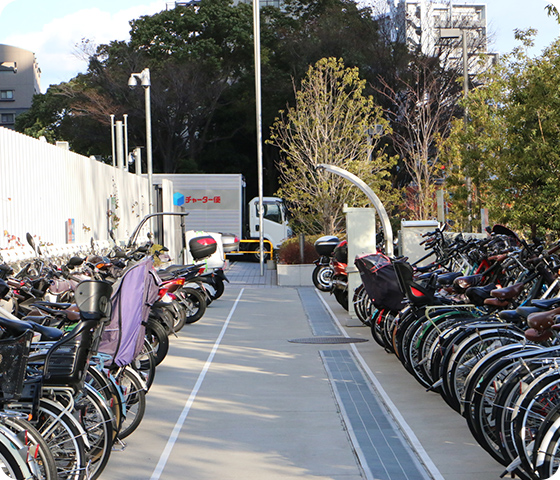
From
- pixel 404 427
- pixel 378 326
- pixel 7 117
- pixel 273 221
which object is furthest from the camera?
pixel 7 117

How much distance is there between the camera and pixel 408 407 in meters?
6.89

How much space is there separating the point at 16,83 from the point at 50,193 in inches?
3132

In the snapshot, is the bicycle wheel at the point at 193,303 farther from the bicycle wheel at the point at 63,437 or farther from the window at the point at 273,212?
the window at the point at 273,212

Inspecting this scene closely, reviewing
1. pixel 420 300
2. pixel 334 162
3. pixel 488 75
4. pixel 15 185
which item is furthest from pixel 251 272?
pixel 420 300

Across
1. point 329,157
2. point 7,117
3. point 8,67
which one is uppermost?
point 8,67

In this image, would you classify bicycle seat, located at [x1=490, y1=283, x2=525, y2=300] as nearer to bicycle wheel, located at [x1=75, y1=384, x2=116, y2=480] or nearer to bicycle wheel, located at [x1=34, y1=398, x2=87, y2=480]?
bicycle wheel, located at [x1=75, y1=384, x2=116, y2=480]

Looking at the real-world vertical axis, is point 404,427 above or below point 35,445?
below

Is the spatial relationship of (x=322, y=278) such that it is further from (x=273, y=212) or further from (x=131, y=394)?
(x=273, y=212)

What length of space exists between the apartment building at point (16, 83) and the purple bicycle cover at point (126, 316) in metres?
83.5

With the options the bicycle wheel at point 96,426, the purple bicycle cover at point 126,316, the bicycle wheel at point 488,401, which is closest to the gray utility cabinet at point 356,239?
the purple bicycle cover at point 126,316

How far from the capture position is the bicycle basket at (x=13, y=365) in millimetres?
3902

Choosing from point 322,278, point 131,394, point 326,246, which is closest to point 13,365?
point 131,394

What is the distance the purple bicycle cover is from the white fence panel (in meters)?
4.43

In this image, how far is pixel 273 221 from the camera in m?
33.8
